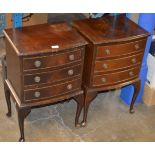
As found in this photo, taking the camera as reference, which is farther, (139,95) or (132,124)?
(139,95)

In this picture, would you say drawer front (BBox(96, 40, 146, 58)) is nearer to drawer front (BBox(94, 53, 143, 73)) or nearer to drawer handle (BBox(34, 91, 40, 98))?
drawer front (BBox(94, 53, 143, 73))

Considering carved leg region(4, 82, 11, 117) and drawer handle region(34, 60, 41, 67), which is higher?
drawer handle region(34, 60, 41, 67)

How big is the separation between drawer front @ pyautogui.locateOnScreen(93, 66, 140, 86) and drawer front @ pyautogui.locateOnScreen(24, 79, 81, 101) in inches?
5.5

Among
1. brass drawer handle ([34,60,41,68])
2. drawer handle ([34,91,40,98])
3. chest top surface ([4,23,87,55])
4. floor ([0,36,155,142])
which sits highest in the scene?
chest top surface ([4,23,87,55])

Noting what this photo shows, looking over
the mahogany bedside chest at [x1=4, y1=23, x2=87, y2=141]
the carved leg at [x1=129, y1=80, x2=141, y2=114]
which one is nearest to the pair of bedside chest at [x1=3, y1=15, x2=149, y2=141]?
the mahogany bedside chest at [x1=4, y1=23, x2=87, y2=141]

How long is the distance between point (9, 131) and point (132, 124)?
3.09ft

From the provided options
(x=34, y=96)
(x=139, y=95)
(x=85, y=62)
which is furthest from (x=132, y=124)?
(x=34, y=96)

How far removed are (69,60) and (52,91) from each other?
232mm

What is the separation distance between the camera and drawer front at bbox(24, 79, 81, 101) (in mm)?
1846

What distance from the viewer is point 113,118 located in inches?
95.0

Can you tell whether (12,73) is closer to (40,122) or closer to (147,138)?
(40,122)

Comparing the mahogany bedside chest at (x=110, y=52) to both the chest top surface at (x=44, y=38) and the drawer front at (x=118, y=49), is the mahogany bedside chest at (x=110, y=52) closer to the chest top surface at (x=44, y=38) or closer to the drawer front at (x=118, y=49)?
the drawer front at (x=118, y=49)

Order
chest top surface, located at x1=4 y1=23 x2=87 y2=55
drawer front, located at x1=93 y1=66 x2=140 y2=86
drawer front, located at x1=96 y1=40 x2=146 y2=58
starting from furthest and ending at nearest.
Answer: drawer front, located at x1=93 y1=66 x2=140 y2=86
drawer front, located at x1=96 y1=40 x2=146 y2=58
chest top surface, located at x1=4 y1=23 x2=87 y2=55

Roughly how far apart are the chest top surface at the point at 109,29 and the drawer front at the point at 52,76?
218mm
